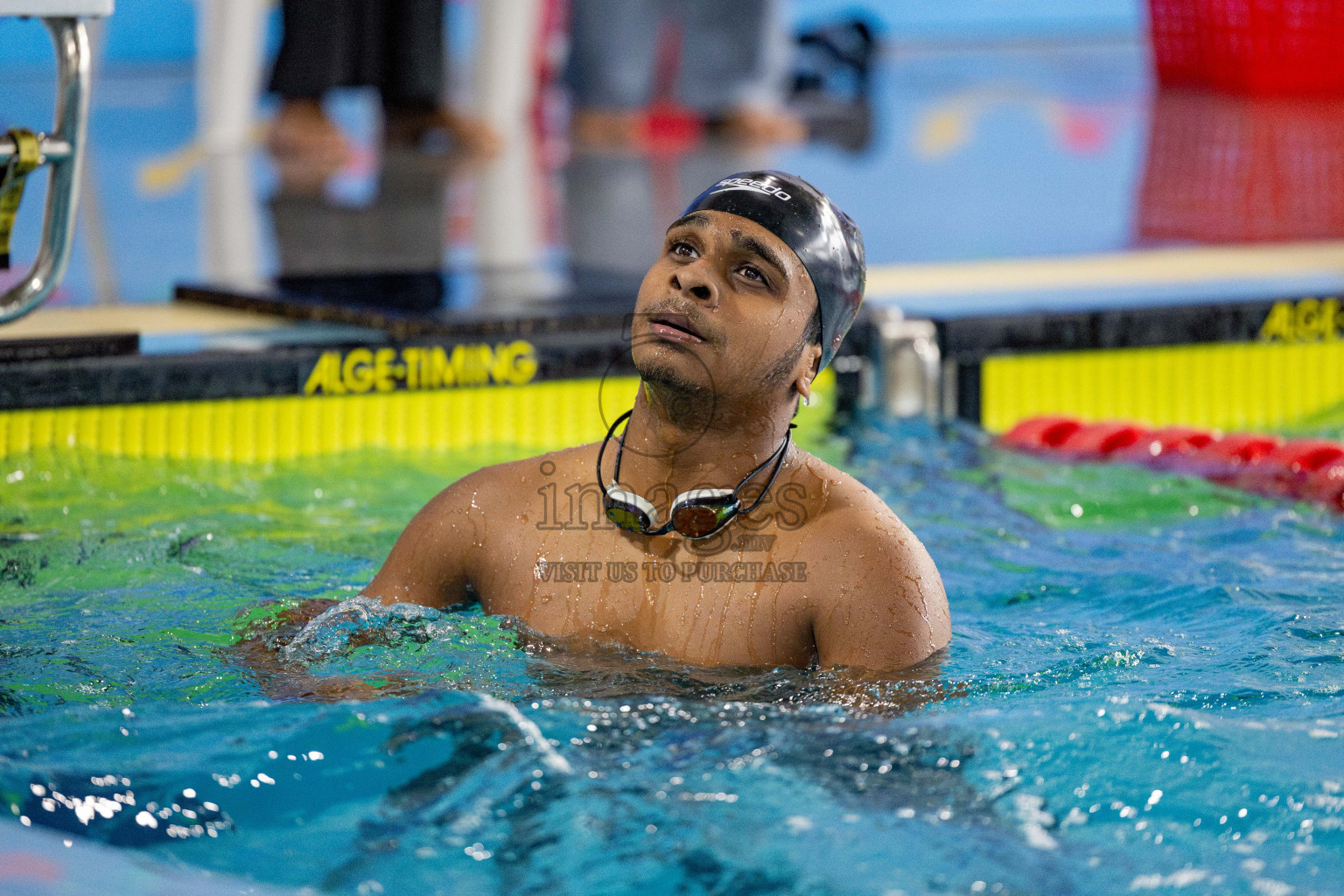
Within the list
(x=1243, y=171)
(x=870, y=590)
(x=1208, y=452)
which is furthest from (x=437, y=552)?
(x=1243, y=171)

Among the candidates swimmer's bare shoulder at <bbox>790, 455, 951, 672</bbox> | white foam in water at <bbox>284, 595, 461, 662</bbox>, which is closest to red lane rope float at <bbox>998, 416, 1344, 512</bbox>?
swimmer's bare shoulder at <bbox>790, 455, 951, 672</bbox>

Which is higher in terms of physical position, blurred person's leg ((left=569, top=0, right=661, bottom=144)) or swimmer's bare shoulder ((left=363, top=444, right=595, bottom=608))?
blurred person's leg ((left=569, top=0, right=661, bottom=144))

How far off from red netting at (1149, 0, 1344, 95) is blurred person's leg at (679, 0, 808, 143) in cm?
280

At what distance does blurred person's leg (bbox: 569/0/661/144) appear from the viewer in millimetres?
9516

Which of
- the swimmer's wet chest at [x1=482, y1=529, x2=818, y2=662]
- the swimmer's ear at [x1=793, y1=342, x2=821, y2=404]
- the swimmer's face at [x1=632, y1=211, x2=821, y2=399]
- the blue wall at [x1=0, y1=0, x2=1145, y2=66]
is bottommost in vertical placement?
the swimmer's wet chest at [x1=482, y1=529, x2=818, y2=662]

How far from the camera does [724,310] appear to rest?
Answer: 2383 mm

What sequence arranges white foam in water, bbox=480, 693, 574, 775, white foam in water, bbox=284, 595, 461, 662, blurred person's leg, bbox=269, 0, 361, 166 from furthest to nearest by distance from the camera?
1. blurred person's leg, bbox=269, 0, 361, 166
2. white foam in water, bbox=284, 595, 461, 662
3. white foam in water, bbox=480, 693, 574, 775

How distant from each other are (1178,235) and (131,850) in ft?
17.5

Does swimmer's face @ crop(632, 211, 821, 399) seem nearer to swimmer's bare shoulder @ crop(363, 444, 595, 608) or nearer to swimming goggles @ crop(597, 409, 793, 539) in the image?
swimming goggles @ crop(597, 409, 793, 539)

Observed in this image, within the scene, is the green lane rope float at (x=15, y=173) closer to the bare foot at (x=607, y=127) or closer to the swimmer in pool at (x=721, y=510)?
the swimmer in pool at (x=721, y=510)

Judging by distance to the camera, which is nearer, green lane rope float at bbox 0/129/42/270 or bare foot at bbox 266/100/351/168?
green lane rope float at bbox 0/129/42/270

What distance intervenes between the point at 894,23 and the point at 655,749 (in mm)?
14877

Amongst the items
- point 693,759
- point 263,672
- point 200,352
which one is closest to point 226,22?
point 200,352

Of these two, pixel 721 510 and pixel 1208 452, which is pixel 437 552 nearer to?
pixel 721 510
